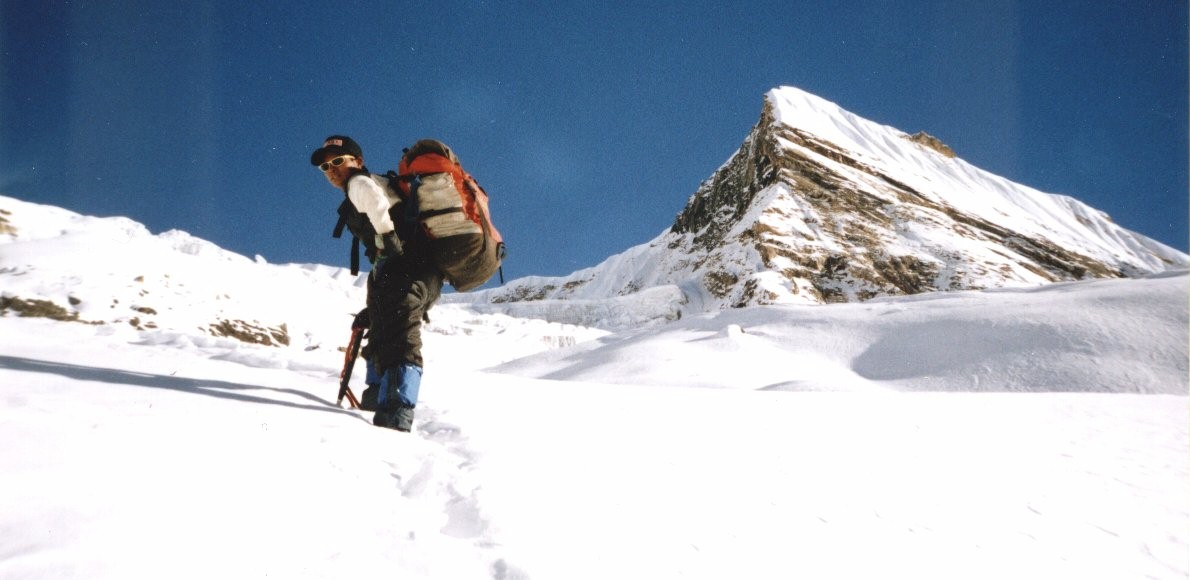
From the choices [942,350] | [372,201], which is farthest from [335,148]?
[942,350]

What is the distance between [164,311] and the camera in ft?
30.3

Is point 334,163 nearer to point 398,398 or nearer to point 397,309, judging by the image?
point 397,309

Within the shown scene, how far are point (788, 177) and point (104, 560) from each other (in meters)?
51.4

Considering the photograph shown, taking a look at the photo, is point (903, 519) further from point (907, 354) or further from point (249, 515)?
point (907, 354)

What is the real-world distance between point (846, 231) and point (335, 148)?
1727 inches

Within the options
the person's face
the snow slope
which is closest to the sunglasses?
the person's face

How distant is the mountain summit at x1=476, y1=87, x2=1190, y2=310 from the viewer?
1468 inches

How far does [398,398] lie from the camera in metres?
2.97

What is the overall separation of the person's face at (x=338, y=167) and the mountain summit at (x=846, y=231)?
3329cm

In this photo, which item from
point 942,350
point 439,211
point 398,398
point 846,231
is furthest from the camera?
point 846,231

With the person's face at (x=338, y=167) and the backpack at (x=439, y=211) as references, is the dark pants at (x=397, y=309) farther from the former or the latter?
the person's face at (x=338, y=167)

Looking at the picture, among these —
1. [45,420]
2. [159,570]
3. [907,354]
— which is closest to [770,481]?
[159,570]

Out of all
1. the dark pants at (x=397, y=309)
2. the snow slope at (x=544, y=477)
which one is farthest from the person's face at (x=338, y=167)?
the snow slope at (x=544, y=477)

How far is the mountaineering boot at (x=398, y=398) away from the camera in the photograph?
2.88 m
